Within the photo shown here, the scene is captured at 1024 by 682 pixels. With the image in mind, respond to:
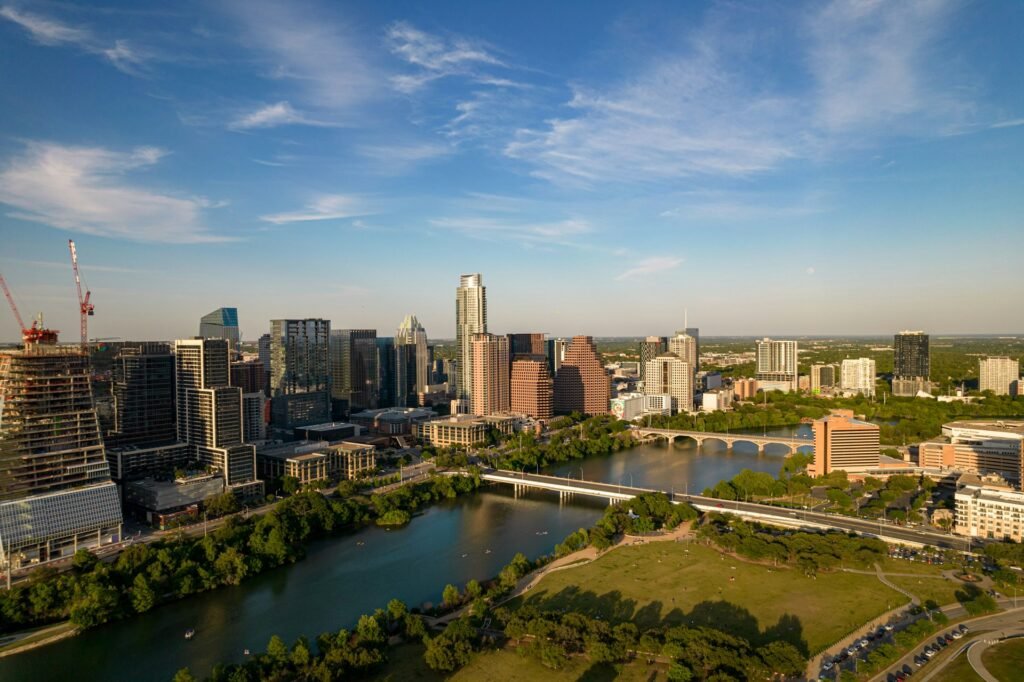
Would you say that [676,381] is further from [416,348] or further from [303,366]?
[303,366]

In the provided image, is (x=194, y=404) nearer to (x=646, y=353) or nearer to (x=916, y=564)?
(x=916, y=564)

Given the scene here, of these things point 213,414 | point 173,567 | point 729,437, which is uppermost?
point 213,414

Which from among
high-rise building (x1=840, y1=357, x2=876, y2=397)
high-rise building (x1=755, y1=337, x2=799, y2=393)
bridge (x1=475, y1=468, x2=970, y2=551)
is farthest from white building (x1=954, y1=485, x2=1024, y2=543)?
high-rise building (x1=755, y1=337, x2=799, y2=393)

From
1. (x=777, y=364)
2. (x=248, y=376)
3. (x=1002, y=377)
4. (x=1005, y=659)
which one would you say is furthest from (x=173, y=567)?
(x=777, y=364)

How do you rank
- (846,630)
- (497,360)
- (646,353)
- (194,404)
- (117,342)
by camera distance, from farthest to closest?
(646,353) → (497,360) → (117,342) → (194,404) → (846,630)

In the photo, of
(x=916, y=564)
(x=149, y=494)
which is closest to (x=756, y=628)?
(x=916, y=564)

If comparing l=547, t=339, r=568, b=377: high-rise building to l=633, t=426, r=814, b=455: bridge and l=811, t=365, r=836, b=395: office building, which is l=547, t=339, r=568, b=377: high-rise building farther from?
l=811, t=365, r=836, b=395: office building
